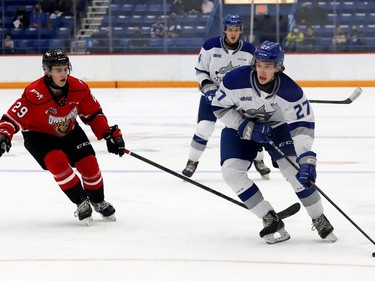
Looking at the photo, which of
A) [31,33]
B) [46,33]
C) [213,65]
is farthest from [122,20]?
[213,65]

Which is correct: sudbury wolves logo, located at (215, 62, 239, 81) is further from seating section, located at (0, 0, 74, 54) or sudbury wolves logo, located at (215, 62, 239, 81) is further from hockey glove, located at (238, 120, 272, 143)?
seating section, located at (0, 0, 74, 54)

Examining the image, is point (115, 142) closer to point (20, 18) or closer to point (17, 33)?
point (17, 33)

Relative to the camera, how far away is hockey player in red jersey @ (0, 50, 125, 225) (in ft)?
14.7

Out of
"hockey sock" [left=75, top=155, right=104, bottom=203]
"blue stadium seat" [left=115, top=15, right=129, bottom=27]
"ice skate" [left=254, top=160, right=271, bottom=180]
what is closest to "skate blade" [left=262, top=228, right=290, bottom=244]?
"hockey sock" [left=75, top=155, right=104, bottom=203]

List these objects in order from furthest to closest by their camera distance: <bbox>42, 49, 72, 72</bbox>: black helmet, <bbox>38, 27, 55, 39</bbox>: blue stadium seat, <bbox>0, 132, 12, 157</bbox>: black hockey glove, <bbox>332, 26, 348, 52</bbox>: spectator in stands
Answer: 1. <bbox>38, 27, 55, 39</bbox>: blue stadium seat
2. <bbox>332, 26, 348, 52</bbox>: spectator in stands
3. <bbox>42, 49, 72, 72</bbox>: black helmet
4. <bbox>0, 132, 12, 157</bbox>: black hockey glove

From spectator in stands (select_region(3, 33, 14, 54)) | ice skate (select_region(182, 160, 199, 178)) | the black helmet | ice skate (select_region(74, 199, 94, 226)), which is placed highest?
the black helmet

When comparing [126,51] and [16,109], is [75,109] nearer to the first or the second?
[16,109]

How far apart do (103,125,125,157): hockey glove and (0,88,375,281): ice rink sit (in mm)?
354

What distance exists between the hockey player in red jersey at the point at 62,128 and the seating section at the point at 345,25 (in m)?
10.7

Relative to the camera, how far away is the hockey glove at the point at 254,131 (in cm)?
405

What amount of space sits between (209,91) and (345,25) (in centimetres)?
938

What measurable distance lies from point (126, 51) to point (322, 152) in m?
8.48

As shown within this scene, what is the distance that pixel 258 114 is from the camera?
164 inches

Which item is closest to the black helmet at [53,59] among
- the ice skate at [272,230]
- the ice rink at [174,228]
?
the ice rink at [174,228]
